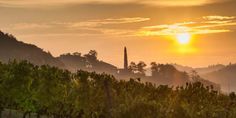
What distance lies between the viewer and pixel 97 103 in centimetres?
8100

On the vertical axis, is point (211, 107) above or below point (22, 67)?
below

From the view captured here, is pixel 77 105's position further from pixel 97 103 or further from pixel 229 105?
pixel 229 105

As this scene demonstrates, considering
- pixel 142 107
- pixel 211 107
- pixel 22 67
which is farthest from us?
pixel 22 67

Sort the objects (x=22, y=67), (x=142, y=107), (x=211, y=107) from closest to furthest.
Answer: (x=142, y=107)
(x=211, y=107)
(x=22, y=67)

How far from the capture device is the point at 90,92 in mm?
81562

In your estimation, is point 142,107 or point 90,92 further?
point 90,92

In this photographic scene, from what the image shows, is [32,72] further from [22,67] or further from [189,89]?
[189,89]

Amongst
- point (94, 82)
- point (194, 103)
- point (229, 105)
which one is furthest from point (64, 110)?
point (229, 105)

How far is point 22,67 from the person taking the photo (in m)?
83.1

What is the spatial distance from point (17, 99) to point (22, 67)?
20.1 ft

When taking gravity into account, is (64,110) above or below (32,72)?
below

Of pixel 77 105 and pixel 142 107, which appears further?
pixel 77 105

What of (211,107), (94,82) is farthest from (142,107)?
(94,82)

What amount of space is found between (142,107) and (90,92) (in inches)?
1098
